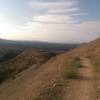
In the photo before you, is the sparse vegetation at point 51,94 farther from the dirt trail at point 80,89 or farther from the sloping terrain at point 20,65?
the sloping terrain at point 20,65

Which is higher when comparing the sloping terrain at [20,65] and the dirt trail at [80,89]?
the dirt trail at [80,89]

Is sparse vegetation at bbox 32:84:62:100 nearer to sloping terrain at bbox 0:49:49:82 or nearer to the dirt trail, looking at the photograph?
the dirt trail

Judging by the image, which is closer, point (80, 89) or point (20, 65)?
point (80, 89)

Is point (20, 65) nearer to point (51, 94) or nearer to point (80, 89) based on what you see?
point (80, 89)

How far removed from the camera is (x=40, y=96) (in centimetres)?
1288

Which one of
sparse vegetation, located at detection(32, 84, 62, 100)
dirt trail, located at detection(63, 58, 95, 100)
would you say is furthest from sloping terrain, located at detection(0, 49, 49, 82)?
sparse vegetation, located at detection(32, 84, 62, 100)

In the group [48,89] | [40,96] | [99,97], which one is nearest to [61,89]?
[48,89]

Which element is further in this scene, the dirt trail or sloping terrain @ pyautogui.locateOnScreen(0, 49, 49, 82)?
sloping terrain @ pyautogui.locateOnScreen(0, 49, 49, 82)

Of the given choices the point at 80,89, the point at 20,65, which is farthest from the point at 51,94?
the point at 20,65

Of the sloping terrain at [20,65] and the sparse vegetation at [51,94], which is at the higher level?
the sparse vegetation at [51,94]

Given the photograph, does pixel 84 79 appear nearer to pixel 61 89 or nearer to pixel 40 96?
pixel 61 89

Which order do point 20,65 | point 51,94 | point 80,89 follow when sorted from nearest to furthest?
1. point 51,94
2. point 80,89
3. point 20,65

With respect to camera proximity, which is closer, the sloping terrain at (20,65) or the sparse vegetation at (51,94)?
the sparse vegetation at (51,94)

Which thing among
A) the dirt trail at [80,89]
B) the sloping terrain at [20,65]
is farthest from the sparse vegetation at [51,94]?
the sloping terrain at [20,65]
